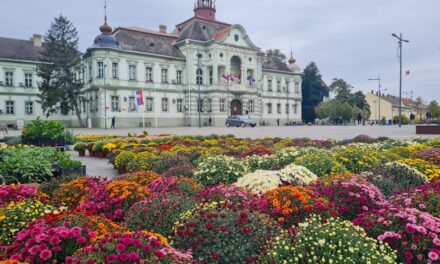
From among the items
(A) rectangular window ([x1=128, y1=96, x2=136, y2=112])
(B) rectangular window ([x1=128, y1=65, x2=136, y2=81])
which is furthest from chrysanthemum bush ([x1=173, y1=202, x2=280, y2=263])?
(B) rectangular window ([x1=128, y1=65, x2=136, y2=81])

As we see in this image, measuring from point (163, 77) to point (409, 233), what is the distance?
57.4m

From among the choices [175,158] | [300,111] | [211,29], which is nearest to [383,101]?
[300,111]

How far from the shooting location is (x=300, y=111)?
7806cm

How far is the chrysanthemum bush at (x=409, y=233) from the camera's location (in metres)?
3.88

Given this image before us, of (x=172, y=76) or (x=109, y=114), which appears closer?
(x=109, y=114)

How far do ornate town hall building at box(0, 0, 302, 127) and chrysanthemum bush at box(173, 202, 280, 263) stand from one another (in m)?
48.8

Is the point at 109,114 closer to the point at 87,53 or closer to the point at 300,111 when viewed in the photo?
the point at 87,53

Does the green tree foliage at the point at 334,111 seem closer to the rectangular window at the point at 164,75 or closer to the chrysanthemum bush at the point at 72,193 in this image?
the rectangular window at the point at 164,75

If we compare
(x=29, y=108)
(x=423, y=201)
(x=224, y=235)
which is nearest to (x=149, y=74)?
(x=29, y=108)

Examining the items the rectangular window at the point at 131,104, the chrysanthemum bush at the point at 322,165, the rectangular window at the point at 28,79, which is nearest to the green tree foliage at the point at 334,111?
the rectangular window at the point at 131,104

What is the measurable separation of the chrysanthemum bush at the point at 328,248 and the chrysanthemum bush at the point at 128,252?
0.96m

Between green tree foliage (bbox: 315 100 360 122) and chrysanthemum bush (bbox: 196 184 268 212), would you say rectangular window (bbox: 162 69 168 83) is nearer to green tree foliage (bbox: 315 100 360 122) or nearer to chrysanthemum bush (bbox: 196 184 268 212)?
green tree foliage (bbox: 315 100 360 122)

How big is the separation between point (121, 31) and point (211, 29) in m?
15.1

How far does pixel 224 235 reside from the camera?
4.05 metres
